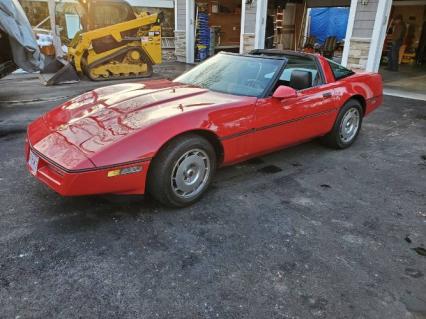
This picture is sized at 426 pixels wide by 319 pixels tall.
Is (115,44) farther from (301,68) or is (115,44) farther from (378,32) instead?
(301,68)

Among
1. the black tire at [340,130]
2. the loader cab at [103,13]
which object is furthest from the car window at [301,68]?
the loader cab at [103,13]

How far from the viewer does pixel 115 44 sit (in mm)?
10086

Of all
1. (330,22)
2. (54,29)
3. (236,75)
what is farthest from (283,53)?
(330,22)

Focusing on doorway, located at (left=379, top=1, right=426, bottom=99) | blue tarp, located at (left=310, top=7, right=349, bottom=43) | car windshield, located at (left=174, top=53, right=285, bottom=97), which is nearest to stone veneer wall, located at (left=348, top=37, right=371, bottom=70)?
doorway, located at (left=379, top=1, right=426, bottom=99)

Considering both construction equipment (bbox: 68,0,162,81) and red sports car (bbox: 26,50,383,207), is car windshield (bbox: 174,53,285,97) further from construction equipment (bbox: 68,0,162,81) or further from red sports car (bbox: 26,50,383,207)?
Result: construction equipment (bbox: 68,0,162,81)

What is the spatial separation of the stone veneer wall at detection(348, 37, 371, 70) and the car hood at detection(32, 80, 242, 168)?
6669 mm

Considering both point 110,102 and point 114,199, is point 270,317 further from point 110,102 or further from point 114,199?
point 110,102

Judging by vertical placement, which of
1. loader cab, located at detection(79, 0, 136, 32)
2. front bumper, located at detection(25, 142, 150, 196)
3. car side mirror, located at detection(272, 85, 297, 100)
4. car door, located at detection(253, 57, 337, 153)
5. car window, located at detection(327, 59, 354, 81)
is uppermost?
loader cab, located at detection(79, 0, 136, 32)

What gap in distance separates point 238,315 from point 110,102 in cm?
227

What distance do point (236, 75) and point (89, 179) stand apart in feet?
6.69

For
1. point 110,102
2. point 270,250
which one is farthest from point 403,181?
point 110,102

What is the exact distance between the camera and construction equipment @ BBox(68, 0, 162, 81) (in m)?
9.80

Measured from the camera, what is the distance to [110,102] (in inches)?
133

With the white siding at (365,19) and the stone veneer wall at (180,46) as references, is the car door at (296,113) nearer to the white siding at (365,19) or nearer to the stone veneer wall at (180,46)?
the white siding at (365,19)
